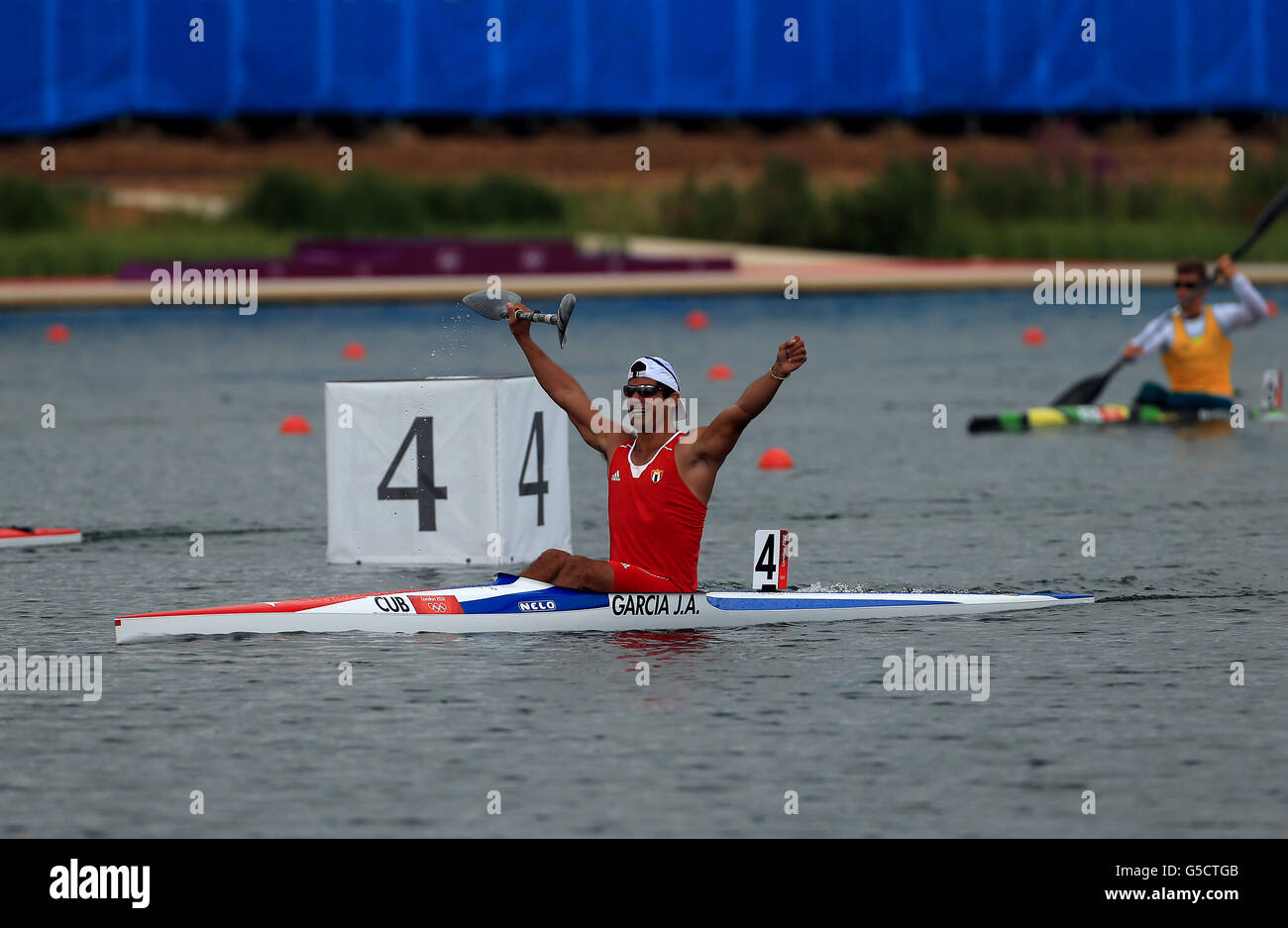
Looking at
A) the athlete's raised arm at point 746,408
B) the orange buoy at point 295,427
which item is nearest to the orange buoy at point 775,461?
the orange buoy at point 295,427

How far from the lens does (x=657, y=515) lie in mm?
11148

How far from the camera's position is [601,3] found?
52.2 metres

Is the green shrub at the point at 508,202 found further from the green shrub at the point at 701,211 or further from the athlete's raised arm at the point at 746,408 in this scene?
the athlete's raised arm at the point at 746,408

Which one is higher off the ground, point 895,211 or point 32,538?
point 895,211

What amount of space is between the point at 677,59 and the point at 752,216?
690cm

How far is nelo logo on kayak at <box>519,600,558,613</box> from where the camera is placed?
1117cm

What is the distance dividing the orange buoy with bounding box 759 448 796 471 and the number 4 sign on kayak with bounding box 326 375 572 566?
5308 mm

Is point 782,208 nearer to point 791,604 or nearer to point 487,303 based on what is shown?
point 487,303

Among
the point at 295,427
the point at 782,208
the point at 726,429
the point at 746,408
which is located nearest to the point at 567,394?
the point at 726,429

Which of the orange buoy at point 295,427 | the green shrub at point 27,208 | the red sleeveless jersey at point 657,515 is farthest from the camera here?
the green shrub at point 27,208

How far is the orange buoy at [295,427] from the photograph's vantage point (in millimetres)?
21328

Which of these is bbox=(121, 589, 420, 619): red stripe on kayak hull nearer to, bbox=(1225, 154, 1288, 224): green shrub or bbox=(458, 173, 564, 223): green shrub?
bbox=(1225, 154, 1288, 224): green shrub

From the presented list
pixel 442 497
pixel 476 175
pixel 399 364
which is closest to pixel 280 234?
pixel 476 175

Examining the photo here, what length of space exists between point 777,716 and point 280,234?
3658 centimetres
